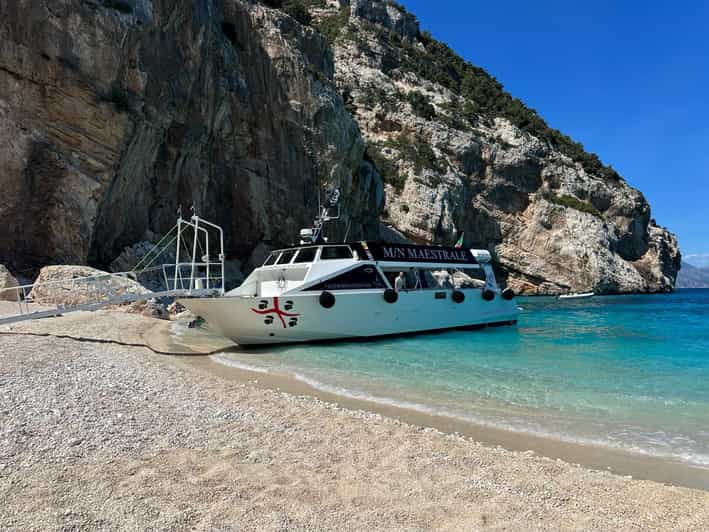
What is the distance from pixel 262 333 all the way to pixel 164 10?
2006 centimetres

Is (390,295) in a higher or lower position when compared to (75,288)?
higher

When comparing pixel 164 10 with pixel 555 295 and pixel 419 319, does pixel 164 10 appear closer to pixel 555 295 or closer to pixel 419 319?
pixel 419 319

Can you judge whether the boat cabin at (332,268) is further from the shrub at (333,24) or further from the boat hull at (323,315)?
the shrub at (333,24)

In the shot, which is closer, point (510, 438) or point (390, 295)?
point (510, 438)

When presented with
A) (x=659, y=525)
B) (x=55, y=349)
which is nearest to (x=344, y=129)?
(x=55, y=349)

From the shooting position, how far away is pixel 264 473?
14.1 ft

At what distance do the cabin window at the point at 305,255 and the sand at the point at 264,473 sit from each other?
8493 mm

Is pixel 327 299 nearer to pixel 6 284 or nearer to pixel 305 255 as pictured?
pixel 305 255

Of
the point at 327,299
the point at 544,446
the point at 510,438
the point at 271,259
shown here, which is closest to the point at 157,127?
the point at 271,259

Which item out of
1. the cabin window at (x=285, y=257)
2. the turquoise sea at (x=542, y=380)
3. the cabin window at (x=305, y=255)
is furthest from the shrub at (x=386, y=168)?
the cabin window at (x=305, y=255)

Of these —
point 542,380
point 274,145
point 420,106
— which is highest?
point 420,106

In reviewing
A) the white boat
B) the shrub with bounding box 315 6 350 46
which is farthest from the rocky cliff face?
the white boat

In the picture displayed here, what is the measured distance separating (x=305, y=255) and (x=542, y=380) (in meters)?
8.44

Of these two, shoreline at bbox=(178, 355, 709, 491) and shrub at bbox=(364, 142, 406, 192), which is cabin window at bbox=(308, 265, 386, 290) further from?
shrub at bbox=(364, 142, 406, 192)
